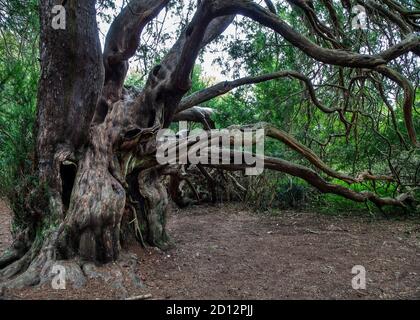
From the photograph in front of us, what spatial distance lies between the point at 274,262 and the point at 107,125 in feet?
7.93

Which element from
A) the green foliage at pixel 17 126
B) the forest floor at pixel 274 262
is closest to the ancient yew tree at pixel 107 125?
the green foliage at pixel 17 126

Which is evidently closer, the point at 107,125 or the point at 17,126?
the point at 17,126

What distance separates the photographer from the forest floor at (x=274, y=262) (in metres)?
3.10

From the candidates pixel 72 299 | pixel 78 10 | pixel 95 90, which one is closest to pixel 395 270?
pixel 72 299

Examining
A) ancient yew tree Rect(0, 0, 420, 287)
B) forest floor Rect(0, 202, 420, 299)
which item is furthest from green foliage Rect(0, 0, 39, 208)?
forest floor Rect(0, 202, 420, 299)

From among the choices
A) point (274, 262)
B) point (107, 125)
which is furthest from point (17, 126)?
point (274, 262)

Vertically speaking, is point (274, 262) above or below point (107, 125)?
below

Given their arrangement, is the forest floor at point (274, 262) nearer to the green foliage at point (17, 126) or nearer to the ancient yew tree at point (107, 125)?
the ancient yew tree at point (107, 125)

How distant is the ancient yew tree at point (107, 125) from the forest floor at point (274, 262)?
448 millimetres

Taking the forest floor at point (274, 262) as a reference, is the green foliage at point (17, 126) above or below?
above

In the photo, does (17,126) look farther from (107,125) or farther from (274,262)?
(274,262)

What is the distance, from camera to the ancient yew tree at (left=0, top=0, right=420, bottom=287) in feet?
10.4

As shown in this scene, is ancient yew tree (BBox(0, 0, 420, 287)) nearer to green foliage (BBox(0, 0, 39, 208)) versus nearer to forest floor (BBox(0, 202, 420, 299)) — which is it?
green foliage (BBox(0, 0, 39, 208))

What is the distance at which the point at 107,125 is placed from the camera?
13.7 feet
